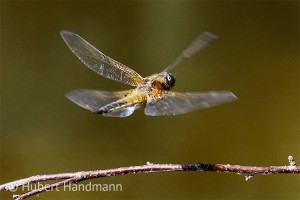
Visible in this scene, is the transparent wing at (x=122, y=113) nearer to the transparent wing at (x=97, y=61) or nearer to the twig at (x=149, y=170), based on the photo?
the transparent wing at (x=97, y=61)

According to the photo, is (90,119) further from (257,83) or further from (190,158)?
(257,83)

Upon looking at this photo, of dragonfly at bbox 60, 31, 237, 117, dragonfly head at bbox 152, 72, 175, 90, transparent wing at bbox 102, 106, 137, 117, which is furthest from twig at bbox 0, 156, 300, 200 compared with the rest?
dragonfly head at bbox 152, 72, 175, 90

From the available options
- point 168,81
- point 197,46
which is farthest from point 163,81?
point 197,46

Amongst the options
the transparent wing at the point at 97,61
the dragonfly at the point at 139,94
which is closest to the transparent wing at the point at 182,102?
the dragonfly at the point at 139,94

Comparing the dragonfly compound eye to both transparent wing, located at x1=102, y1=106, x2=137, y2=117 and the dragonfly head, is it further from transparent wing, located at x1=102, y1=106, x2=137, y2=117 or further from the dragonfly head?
transparent wing, located at x1=102, y1=106, x2=137, y2=117

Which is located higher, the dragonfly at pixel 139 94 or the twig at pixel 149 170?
the dragonfly at pixel 139 94
